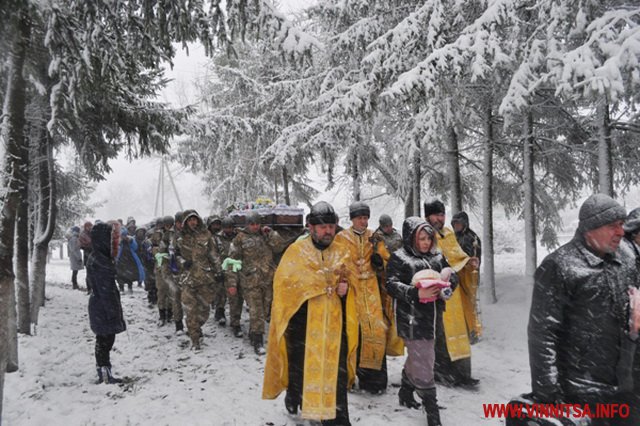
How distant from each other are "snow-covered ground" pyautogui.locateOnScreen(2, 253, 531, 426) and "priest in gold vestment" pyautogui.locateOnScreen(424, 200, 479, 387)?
246mm

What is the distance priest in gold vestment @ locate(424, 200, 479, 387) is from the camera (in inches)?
223

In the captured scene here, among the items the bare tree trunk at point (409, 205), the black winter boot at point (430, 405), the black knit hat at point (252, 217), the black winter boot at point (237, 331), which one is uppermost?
the bare tree trunk at point (409, 205)

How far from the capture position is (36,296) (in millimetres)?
8766

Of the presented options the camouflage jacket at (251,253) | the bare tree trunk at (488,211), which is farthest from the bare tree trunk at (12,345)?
the bare tree trunk at (488,211)

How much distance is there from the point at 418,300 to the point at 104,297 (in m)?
4.53

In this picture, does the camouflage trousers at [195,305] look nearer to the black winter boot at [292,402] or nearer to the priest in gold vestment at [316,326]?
the black winter boot at [292,402]

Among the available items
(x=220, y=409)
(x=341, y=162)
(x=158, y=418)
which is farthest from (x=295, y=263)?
(x=341, y=162)

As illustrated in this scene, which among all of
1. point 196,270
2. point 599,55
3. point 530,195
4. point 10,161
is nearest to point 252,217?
point 196,270

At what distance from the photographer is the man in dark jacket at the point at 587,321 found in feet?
8.20

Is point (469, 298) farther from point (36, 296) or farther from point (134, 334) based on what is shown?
point (36, 296)

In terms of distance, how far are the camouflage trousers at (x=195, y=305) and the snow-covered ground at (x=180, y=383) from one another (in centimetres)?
41

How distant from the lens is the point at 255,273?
7.70 meters

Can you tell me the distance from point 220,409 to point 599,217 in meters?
4.63

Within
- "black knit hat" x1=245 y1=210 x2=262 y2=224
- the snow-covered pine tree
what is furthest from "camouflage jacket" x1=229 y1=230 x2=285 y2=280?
the snow-covered pine tree
